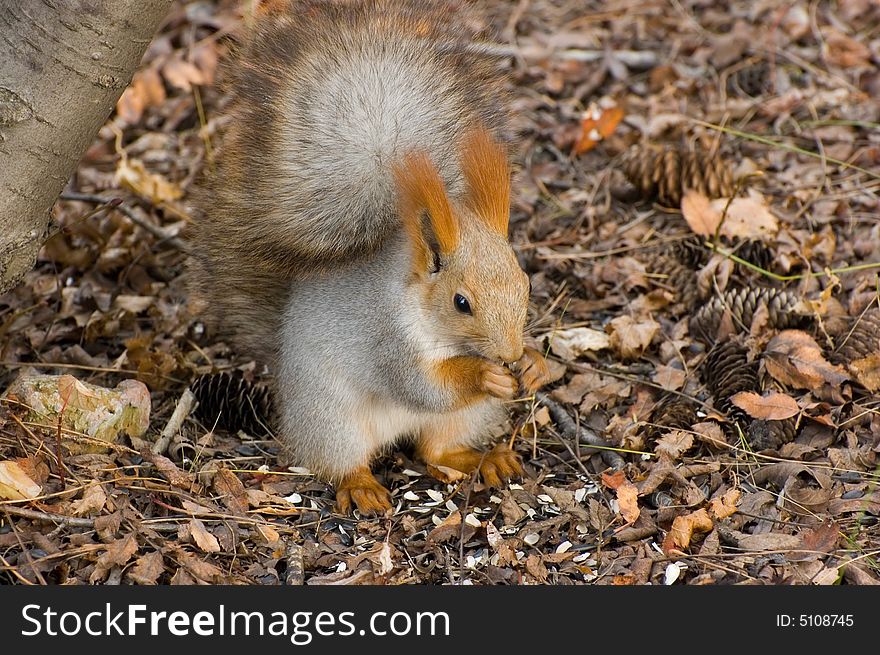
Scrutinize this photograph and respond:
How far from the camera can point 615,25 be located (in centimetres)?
471

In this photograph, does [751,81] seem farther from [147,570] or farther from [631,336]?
[147,570]

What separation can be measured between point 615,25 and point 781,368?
2.41 meters

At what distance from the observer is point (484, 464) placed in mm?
2787

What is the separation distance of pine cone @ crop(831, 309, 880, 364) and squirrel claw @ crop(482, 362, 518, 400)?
101cm

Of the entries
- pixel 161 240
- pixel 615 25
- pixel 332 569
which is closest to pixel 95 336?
pixel 161 240

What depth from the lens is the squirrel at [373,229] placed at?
2.35 m

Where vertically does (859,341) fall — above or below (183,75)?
below

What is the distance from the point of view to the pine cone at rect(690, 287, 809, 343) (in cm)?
302

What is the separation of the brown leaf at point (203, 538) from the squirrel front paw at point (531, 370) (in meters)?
0.84

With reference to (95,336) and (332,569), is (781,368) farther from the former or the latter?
(95,336)

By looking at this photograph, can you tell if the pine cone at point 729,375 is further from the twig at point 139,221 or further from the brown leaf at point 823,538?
the twig at point 139,221

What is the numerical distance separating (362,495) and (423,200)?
816 millimetres

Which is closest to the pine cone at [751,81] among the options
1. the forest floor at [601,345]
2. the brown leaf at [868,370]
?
the forest floor at [601,345]

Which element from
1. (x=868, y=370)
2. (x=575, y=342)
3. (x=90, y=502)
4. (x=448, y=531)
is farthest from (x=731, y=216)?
(x=90, y=502)
